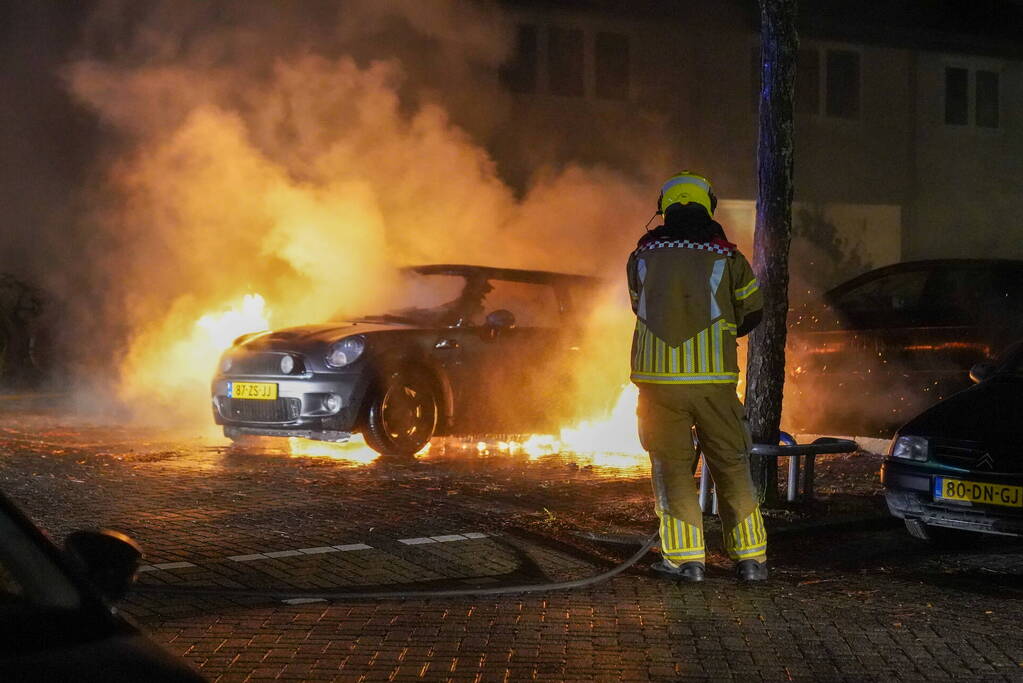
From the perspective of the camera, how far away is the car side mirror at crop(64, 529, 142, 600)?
2.83 m

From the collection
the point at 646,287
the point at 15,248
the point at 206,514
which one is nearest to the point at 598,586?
the point at 646,287

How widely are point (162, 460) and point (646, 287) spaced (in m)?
5.30

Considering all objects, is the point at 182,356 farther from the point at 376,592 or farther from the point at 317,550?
the point at 376,592

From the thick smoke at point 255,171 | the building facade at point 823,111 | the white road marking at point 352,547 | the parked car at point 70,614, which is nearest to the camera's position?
the parked car at point 70,614

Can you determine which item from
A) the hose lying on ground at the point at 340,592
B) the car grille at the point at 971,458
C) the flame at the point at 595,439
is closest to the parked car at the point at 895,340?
the flame at the point at 595,439

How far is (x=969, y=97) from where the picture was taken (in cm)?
2755

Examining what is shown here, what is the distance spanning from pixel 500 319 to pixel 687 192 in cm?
480

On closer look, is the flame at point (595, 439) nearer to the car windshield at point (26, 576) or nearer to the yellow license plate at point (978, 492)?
the yellow license plate at point (978, 492)

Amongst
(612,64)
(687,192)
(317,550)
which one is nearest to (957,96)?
(612,64)

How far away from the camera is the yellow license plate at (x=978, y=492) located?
682 centimetres

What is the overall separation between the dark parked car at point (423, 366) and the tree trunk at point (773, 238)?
3.16 metres

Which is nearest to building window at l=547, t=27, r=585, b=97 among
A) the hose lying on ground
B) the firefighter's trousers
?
the firefighter's trousers

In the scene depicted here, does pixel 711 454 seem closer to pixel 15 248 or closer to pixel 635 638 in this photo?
pixel 635 638

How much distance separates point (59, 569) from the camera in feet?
8.77
